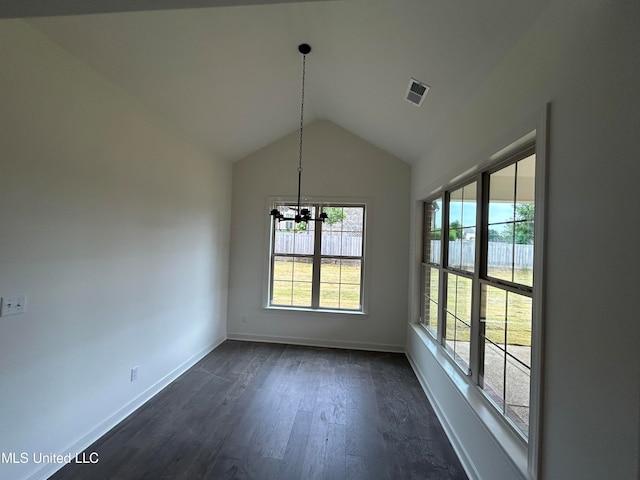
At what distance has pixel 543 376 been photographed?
1324 millimetres

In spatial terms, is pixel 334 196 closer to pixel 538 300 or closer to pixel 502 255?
pixel 502 255

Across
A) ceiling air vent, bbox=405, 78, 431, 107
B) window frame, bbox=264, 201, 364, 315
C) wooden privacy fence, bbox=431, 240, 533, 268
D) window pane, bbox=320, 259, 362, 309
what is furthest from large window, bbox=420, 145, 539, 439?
window pane, bbox=320, 259, 362, 309

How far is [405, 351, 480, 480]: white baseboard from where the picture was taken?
1.97 m

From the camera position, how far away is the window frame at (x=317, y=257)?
14.6 feet

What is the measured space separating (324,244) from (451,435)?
9.42 ft

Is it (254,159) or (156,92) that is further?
(254,159)

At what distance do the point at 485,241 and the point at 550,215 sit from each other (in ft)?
2.90

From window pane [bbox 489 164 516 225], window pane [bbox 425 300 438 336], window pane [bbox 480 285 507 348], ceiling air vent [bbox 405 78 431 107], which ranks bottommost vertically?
window pane [bbox 425 300 438 336]

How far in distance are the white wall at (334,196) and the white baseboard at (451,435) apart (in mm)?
1151

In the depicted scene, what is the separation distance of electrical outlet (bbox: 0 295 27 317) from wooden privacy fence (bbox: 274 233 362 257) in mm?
3130

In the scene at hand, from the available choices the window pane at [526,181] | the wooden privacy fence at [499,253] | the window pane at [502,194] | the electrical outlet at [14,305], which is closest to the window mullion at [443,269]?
the wooden privacy fence at [499,253]

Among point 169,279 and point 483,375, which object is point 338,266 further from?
point 483,375

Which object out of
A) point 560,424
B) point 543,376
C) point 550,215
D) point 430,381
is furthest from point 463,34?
point 430,381

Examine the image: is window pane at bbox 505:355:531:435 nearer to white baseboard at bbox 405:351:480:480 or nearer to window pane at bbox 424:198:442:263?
white baseboard at bbox 405:351:480:480
